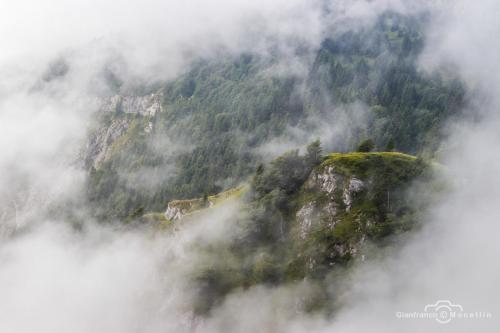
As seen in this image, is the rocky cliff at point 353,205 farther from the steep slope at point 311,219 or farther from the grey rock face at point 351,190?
the steep slope at point 311,219

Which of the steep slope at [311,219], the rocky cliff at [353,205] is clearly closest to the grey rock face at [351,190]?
the rocky cliff at [353,205]

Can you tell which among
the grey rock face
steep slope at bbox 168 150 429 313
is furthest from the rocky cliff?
steep slope at bbox 168 150 429 313

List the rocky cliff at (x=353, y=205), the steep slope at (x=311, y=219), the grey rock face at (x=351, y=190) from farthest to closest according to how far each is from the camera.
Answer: the grey rock face at (x=351, y=190) → the steep slope at (x=311, y=219) → the rocky cliff at (x=353, y=205)

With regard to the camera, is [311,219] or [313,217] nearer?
[313,217]

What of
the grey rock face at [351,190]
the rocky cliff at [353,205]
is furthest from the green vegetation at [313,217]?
the grey rock face at [351,190]

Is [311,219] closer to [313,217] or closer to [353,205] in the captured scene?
[313,217]

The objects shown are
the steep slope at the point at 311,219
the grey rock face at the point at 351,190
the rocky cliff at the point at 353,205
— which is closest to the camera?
the rocky cliff at the point at 353,205

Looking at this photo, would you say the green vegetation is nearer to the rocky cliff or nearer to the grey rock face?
the rocky cliff

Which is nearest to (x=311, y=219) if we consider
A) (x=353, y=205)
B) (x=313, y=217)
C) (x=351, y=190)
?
(x=313, y=217)

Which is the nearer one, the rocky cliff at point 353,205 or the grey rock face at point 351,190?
the rocky cliff at point 353,205

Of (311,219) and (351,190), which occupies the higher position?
(351,190)

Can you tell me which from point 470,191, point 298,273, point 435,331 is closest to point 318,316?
point 298,273

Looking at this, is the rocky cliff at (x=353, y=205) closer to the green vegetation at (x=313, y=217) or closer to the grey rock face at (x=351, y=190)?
the grey rock face at (x=351, y=190)
